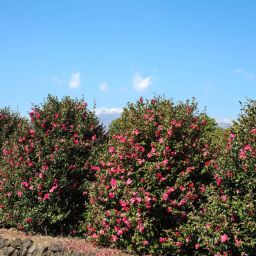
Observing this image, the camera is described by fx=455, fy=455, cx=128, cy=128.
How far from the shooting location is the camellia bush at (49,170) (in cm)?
1316

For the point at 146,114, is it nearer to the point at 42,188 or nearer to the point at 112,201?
the point at 112,201

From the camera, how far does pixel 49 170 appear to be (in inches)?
521

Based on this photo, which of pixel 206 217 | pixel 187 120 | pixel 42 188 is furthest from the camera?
pixel 42 188

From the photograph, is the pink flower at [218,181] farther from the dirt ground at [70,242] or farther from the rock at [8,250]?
the rock at [8,250]

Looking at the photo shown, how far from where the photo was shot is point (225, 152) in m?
9.55

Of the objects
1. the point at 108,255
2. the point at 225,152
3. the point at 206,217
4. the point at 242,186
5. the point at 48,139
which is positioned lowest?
the point at 108,255

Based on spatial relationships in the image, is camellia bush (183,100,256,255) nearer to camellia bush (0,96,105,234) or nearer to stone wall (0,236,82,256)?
stone wall (0,236,82,256)

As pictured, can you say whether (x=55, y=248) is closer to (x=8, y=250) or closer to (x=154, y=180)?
(x=8, y=250)

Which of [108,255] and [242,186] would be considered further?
[108,255]

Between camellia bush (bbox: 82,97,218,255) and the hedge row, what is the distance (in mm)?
25

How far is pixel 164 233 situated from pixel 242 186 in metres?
2.45

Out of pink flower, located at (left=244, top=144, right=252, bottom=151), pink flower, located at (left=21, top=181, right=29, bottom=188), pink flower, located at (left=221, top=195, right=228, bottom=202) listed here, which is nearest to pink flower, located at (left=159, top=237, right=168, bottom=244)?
pink flower, located at (left=221, top=195, right=228, bottom=202)

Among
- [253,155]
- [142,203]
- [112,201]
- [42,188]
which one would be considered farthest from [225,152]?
[42,188]

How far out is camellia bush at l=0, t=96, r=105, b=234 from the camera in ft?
43.2
